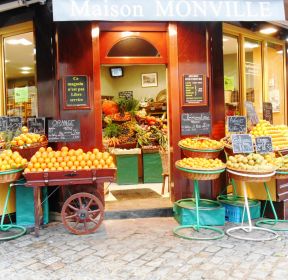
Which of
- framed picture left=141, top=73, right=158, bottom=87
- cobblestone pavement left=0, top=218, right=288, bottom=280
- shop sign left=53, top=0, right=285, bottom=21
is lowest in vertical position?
cobblestone pavement left=0, top=218, right=288, bottom=280

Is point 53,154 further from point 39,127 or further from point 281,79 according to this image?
point 281,79

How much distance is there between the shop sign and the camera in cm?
585

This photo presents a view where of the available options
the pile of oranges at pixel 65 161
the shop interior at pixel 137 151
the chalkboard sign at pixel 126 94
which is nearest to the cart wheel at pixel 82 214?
the pile of oranges at pixel 65 161

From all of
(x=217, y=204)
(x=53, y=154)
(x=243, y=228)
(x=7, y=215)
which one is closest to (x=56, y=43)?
(x=53, y=154)

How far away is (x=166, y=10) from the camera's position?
6.12 metres

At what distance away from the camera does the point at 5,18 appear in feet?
25.5

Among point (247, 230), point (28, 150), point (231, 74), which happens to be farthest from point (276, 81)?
point (28, 150)

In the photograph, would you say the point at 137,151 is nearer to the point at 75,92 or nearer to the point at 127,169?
the point at 127,169

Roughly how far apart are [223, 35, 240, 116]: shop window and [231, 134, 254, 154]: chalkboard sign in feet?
6.54

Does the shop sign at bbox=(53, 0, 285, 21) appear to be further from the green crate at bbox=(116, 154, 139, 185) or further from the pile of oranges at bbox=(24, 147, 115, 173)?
the green crate at bbox=(116, 154, 139, 185)

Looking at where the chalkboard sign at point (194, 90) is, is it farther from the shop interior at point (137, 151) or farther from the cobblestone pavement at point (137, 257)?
the cobblestone pavement at point (137, 257)

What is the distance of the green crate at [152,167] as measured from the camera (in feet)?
31.9

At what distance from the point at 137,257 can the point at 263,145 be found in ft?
9.47

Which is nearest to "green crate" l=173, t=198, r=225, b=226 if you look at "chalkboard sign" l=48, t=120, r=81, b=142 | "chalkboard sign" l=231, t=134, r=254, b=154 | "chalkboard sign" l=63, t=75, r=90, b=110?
"chalkboard sign" l=231, t=134, r=254, b=154
